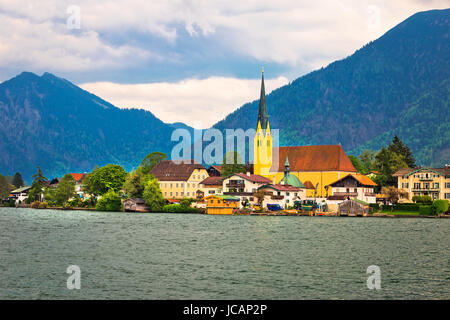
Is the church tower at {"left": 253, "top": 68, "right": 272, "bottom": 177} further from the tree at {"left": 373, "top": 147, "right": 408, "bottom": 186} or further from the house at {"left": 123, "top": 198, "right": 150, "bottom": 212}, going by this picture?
the house at {"left": 123, "top": 198, "right": 150, "bottom": 212}

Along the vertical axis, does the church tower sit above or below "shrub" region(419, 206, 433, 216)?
above

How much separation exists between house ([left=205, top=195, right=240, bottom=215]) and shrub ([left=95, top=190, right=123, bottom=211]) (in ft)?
66.7

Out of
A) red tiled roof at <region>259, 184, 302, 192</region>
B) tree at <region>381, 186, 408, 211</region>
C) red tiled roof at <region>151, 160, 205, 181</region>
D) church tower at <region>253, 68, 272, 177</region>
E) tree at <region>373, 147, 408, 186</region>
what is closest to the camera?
tree at <region>381, 186, 408, 211</region>

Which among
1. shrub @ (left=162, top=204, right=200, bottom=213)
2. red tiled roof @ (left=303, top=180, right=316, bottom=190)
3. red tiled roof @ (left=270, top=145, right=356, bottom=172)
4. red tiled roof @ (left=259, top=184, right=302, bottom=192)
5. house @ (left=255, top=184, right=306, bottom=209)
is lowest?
shrub @ (left=162, top=204, right=200, bottom=213)

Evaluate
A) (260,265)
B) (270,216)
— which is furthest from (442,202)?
→ (260,265)

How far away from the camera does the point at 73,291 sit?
30000 millimetres

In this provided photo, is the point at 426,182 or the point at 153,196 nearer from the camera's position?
the point at 426,182

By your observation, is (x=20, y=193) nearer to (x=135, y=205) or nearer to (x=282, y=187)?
(x=135, y=205)

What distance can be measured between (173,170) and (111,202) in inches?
979

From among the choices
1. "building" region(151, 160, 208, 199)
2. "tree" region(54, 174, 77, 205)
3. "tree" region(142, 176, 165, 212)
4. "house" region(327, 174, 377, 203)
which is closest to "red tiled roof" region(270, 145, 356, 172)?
"house" region(327, 174, 377, 203)

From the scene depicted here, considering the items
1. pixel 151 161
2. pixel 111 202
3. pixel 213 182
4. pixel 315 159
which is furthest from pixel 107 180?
pixel 315 159

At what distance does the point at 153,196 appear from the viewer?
120 meters

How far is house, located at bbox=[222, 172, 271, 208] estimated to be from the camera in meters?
124
